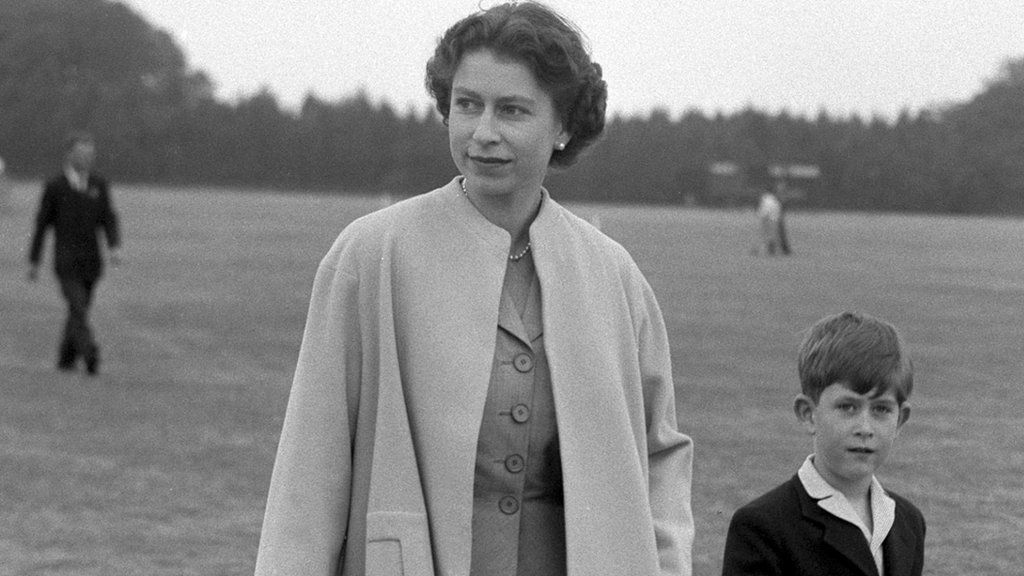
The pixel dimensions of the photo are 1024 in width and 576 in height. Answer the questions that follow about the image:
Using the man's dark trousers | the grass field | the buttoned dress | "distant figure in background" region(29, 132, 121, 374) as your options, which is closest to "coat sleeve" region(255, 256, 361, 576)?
the buttoned dress

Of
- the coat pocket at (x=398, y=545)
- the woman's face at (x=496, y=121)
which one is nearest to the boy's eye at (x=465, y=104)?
the woman's face at (x=496, y=121)

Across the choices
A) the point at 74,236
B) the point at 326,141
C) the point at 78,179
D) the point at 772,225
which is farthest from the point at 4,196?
the point at 326,141

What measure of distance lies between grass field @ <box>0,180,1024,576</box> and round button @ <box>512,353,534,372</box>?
171 inches

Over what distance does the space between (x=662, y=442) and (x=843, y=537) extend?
23.4 inches

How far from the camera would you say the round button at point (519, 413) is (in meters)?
3.01

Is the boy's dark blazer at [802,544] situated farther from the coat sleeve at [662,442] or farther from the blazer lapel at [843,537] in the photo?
the coat sleeve at [662,442]

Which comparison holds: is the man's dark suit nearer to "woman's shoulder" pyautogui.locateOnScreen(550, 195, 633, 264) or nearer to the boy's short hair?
the boy's short hair

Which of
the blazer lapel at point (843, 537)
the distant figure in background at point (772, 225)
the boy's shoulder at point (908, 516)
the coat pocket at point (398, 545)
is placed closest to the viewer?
the coat pocket at point (398, 545)

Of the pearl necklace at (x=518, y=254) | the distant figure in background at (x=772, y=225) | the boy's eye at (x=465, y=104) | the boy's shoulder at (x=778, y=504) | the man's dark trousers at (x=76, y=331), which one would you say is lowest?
the distant figure in background at (x=772, y=225)

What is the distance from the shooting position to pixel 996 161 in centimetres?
8744

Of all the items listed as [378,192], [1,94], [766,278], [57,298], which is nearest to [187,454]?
[57,298]

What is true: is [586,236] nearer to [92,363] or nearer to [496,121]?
[496,121]

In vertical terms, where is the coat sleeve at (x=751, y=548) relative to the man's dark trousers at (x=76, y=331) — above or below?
above

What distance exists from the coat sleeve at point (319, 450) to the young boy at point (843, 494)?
39.7 inches
